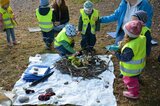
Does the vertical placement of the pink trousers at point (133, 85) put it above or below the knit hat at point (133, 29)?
below

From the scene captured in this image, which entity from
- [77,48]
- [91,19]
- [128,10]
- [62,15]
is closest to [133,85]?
[128,10]

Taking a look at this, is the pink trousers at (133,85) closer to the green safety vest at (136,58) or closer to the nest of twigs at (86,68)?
the green safety vest at (136,58)

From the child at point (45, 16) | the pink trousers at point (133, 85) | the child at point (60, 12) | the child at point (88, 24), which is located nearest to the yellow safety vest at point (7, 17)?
the child at point (45, 16)

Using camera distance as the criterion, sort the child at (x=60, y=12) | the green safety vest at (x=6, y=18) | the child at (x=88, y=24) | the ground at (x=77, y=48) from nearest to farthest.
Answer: the ground at (x=77, y=48) < the child at (x=88, y=24) < the green safety vest at (x=6, y=18) < the child at (x=60, y=12)

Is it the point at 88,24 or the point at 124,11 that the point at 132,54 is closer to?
the point at 124,11

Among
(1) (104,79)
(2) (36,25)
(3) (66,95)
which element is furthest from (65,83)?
(2) (36,25)

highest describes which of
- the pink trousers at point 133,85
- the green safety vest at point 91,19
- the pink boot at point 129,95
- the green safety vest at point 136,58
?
the green safety vest at point 91,19

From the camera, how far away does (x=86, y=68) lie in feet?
20.3

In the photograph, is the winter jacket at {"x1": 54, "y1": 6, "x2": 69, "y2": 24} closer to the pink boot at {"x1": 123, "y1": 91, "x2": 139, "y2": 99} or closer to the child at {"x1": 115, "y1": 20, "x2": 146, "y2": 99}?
the child at {"x1": 115, "y1": 20, "x2": 146, "y2": 99}

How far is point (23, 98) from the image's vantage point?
5285 millimetres

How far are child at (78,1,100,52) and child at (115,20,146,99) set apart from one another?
1930mm

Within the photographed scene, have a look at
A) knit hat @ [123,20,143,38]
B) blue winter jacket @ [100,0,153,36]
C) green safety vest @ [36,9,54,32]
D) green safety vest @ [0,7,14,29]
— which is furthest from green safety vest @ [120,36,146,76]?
green safety vest @ [0,7,14,29]

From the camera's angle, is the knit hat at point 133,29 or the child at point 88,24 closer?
the knit hat at point 133,29

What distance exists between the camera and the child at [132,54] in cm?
495
